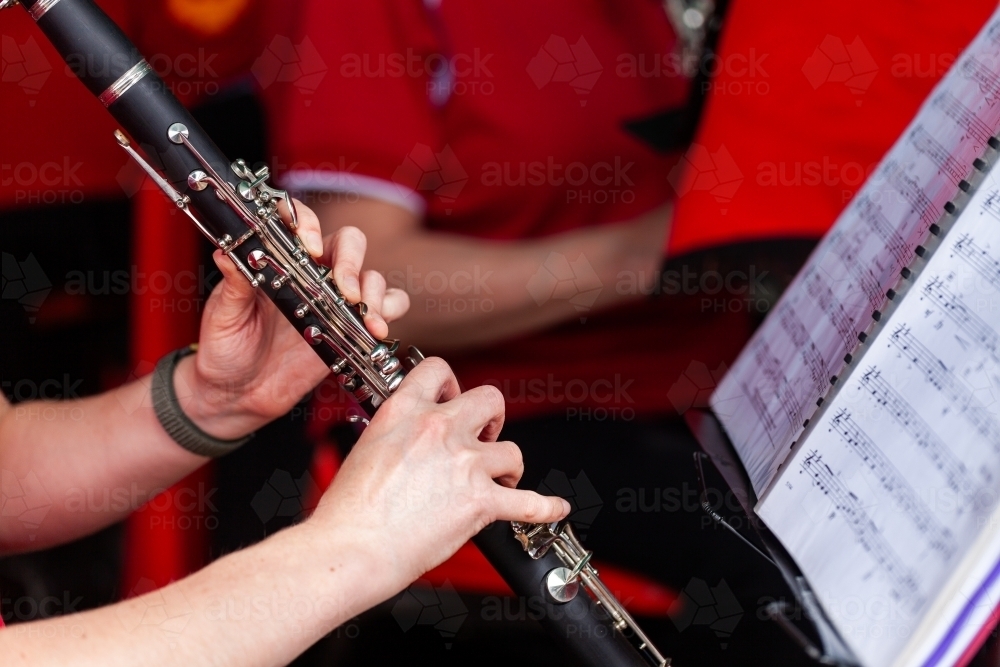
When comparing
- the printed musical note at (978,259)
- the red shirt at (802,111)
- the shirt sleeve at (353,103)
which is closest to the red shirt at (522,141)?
the shirt sleeve at (353,103)

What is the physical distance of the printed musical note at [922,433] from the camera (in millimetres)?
627

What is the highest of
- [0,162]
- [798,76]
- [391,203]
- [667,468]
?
[0,162]

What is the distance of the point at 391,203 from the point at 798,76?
0.50 meters

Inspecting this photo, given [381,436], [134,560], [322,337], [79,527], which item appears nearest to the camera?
[381,436]

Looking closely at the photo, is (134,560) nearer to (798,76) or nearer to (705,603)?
(705,603)

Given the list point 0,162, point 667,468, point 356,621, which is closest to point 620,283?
point 667,468

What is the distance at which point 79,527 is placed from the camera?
39.2 inches

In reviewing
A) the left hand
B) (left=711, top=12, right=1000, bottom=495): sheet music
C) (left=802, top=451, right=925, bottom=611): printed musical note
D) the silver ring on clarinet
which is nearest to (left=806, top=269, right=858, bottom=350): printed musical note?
(left=711, top=12, right=1000, bottom=495): sheet music

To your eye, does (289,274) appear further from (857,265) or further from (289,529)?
(857,265)

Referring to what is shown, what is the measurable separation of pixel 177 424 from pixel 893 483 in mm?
673

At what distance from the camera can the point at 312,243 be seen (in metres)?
0.81

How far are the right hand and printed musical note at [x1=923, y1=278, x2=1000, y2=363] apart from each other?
31 centimetres

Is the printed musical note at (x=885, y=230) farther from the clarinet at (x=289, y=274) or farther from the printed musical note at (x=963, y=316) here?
the clarinet at (x=289, y=274)

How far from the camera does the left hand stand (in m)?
0.92
